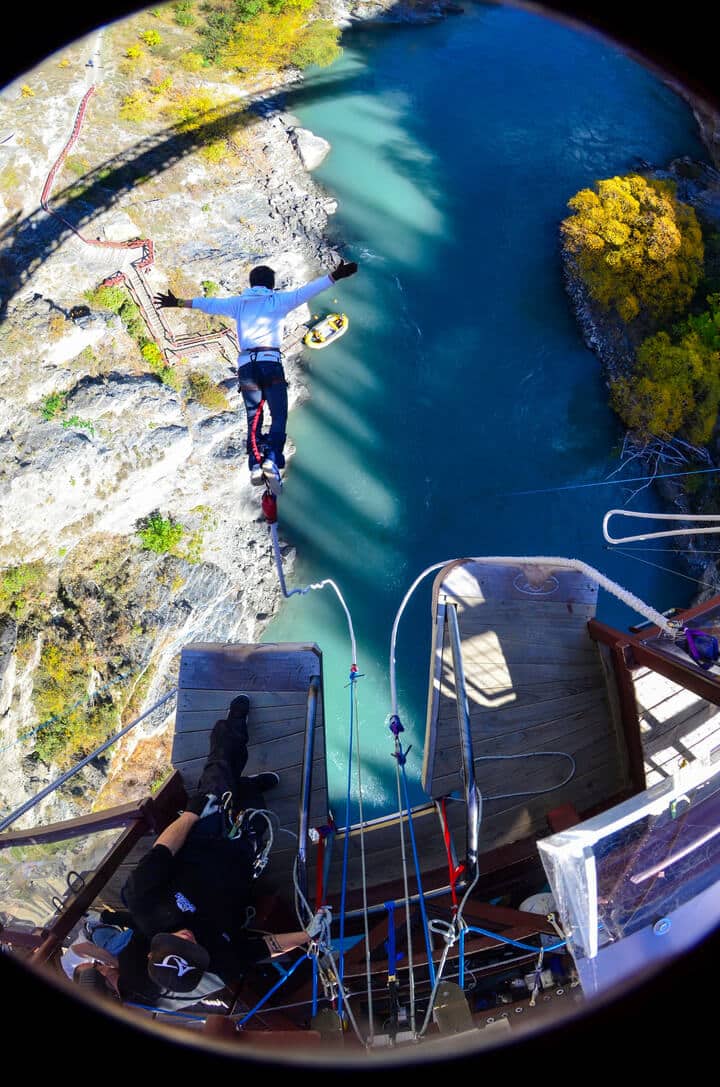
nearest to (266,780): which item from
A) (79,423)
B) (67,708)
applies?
(67,708)

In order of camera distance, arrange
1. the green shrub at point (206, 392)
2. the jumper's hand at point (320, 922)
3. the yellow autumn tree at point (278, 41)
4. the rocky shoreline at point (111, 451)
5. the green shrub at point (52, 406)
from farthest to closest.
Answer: the yellow autumn tree at point (278, 41) → the green shrub at point (206, 392) → the green shrub at point (52, 406) → the rocky shoreline at point (111, 451) → the jumper's hand at point (320, 922)

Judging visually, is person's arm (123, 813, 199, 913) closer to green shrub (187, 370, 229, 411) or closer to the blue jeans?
the blue jeans

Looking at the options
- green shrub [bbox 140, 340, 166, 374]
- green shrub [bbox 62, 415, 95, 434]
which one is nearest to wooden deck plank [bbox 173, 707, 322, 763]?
green shrub [bbox 62, 415, 95, 434]

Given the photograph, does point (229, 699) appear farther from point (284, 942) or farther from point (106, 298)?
point (106, 298)

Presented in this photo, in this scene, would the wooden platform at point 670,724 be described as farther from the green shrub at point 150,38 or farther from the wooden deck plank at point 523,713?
the green shrub at point 150,38

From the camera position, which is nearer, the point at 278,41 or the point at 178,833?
the point at 178,833

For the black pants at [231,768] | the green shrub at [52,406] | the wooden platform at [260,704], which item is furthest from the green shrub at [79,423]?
the black pants at [231,768]

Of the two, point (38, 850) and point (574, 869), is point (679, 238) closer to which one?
point (574, 869)
